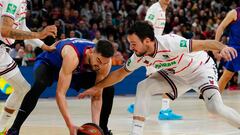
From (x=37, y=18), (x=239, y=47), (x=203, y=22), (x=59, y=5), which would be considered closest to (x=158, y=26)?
(x=239, y=47)

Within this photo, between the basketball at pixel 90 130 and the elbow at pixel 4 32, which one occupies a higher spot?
the elbow at pixel 4 32

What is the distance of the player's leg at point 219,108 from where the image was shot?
607 centimetres

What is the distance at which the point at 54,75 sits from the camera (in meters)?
7.14

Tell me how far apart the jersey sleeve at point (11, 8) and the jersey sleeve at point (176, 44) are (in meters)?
1.87

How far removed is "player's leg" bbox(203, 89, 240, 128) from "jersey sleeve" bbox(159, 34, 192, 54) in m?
0.59

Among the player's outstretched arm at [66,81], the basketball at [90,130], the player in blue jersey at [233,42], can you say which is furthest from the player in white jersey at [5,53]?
the player in blue jersey at [233,42]

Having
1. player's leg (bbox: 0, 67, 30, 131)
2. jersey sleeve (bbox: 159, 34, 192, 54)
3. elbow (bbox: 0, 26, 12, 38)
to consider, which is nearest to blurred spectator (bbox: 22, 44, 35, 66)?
player's leg (bbox: 0, 67, 30, 131)

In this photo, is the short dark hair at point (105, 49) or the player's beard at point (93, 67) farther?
the player's beard at point (93, 67)

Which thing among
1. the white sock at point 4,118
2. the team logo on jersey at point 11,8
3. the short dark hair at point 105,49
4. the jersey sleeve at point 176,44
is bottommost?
the white sock at point 4,118

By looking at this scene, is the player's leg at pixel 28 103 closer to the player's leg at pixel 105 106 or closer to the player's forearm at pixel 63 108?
the player's forearm at pixel 63 108

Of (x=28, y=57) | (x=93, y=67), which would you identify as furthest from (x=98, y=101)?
(x=28, y=57)

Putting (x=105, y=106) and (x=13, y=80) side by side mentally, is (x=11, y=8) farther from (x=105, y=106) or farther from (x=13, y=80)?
(x=105, y=106)

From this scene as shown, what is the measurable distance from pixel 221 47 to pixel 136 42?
0.93 m

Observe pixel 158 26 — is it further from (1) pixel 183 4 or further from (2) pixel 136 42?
(1) pixel 183 4
